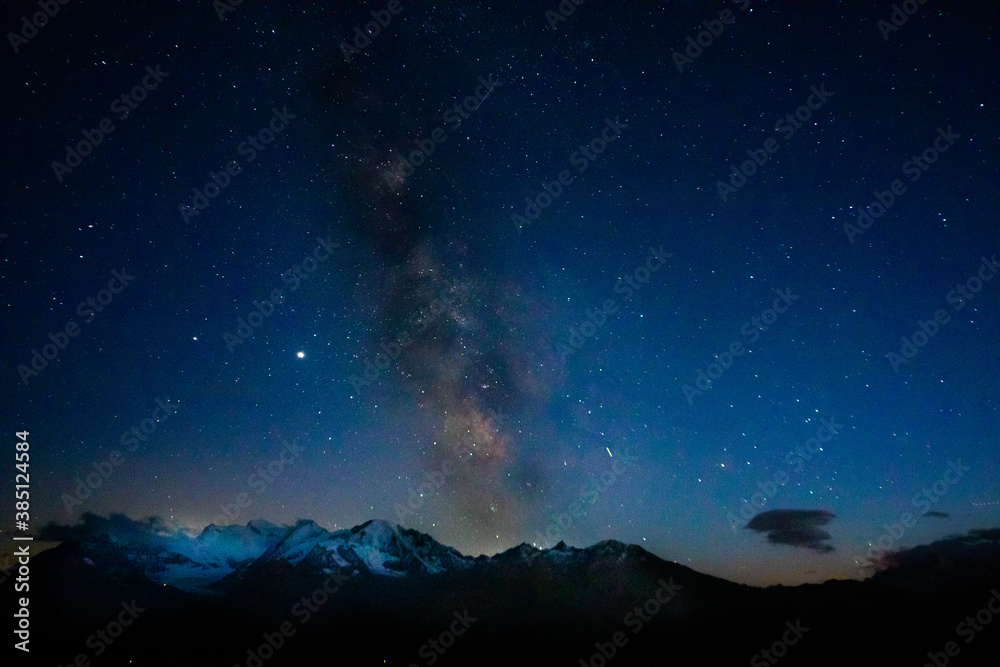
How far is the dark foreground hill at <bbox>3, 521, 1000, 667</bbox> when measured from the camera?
285 ft

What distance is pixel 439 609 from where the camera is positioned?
129250 millimetres

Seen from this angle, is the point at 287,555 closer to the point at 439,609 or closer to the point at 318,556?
the point at 318,556

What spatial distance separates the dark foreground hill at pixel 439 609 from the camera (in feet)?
285

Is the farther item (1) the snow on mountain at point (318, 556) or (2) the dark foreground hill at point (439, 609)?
(1) the snow on mountain at point (318, 556)

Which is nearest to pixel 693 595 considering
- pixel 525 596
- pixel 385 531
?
pixel 525 596

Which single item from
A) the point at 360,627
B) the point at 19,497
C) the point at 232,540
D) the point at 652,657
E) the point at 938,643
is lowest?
the point at 938,643

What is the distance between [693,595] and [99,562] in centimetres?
17964

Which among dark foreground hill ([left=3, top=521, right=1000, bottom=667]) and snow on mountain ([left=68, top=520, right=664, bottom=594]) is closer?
dark foreground hill ([left=3, top=521, right=1000, bottom=667])

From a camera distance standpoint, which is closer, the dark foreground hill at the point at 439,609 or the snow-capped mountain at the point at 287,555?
the dark foreground hill at the point at 439,609

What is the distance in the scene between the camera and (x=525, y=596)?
13600 centimetres

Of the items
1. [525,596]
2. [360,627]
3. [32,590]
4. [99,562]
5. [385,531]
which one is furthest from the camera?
[385,531]

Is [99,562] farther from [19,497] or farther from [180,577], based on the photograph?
[19,497]

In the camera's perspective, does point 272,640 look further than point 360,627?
No

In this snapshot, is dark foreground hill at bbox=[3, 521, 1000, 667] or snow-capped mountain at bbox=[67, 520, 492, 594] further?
snow-capped mountain at bbox=[67, 520, 492, 594]
